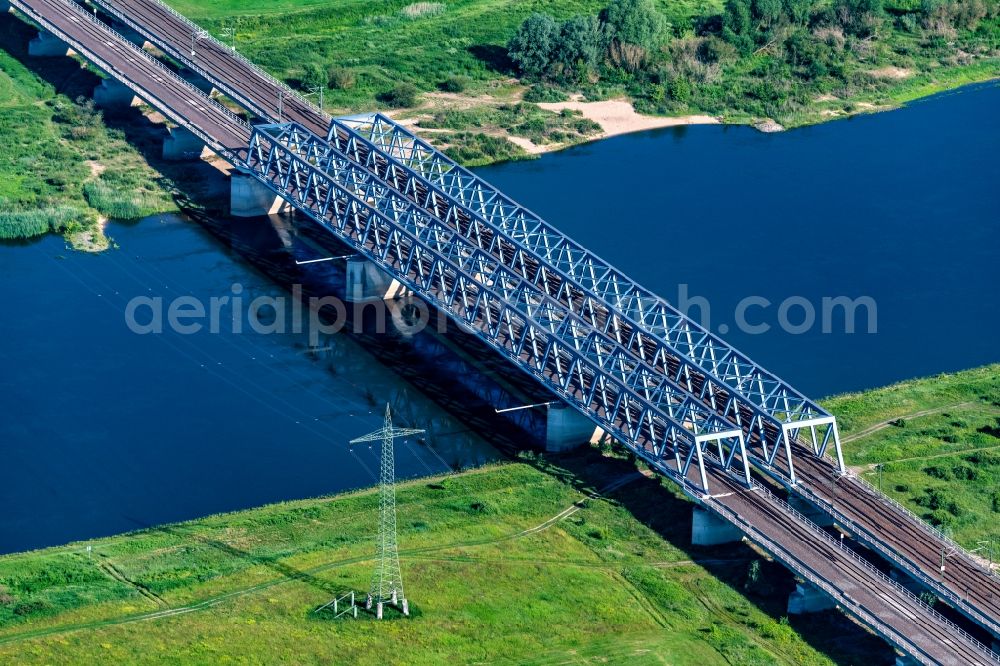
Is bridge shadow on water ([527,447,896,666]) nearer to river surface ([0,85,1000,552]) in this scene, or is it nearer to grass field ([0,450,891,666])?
grass field ([0,450,891,666])

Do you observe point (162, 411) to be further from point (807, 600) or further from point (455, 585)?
point (807, 600)

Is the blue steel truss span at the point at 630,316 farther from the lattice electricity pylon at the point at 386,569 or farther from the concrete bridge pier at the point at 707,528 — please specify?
the lattice electricity pylon at the point at 386,569

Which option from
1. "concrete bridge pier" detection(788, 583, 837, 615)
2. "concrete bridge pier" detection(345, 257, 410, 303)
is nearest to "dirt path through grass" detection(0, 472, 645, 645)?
"concrete bridge pier" detection(788, 583, 837, 615)

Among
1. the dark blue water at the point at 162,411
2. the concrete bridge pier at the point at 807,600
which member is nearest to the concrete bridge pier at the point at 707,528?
the concrete bridge pier at the point at 807,600

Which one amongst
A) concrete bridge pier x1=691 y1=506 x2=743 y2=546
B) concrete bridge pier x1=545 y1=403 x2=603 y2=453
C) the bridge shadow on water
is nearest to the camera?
the bridge shadow on water

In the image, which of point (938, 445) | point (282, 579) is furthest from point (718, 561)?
point (282, 579)

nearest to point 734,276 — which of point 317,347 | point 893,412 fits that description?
point 893,412
